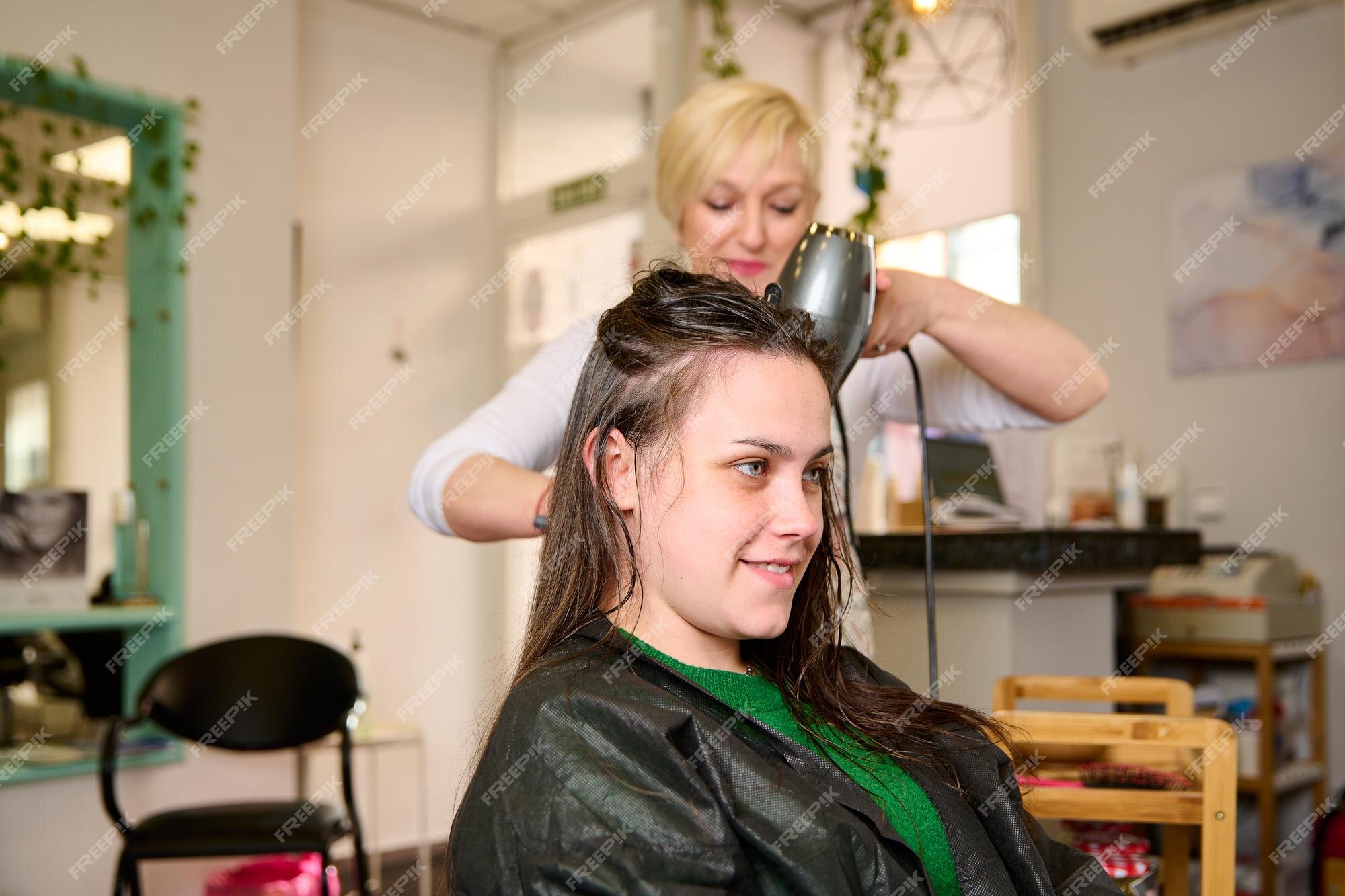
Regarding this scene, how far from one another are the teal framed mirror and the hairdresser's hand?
2552 millimetres

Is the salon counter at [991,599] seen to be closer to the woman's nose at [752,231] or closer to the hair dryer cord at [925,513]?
the hair dryer cord at [925,513]

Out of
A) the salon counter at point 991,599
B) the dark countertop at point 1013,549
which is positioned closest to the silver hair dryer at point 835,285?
the dark countertop at point 1013,549

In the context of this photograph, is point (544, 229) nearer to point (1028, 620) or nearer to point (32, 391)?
point (32, 391)

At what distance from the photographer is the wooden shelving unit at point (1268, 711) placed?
2873mm

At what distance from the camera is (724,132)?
146 cm

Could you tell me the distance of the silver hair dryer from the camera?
117 cm

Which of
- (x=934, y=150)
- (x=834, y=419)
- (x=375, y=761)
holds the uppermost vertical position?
(x=934, y=150)

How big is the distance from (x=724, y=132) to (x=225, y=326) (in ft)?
7.81

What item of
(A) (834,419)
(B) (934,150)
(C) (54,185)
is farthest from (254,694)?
(B) (934,150)

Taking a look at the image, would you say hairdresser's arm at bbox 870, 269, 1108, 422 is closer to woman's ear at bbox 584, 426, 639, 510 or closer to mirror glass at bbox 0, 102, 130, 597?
woman's ear at bbox 584, 426, 639, 510

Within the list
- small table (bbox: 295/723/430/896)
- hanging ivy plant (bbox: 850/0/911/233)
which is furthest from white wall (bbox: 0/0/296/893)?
hanging ivy plant (bbox: 850/0/911/233)

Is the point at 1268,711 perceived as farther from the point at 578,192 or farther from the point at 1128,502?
the point at 578,192

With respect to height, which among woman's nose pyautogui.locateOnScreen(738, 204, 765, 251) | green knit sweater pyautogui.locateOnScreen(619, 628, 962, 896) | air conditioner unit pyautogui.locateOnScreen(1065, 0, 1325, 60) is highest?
air conditioner unit pyautogui.locateOnScreen(1065, 0, 1325, 60)

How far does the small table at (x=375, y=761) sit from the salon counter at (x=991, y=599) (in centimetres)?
149
